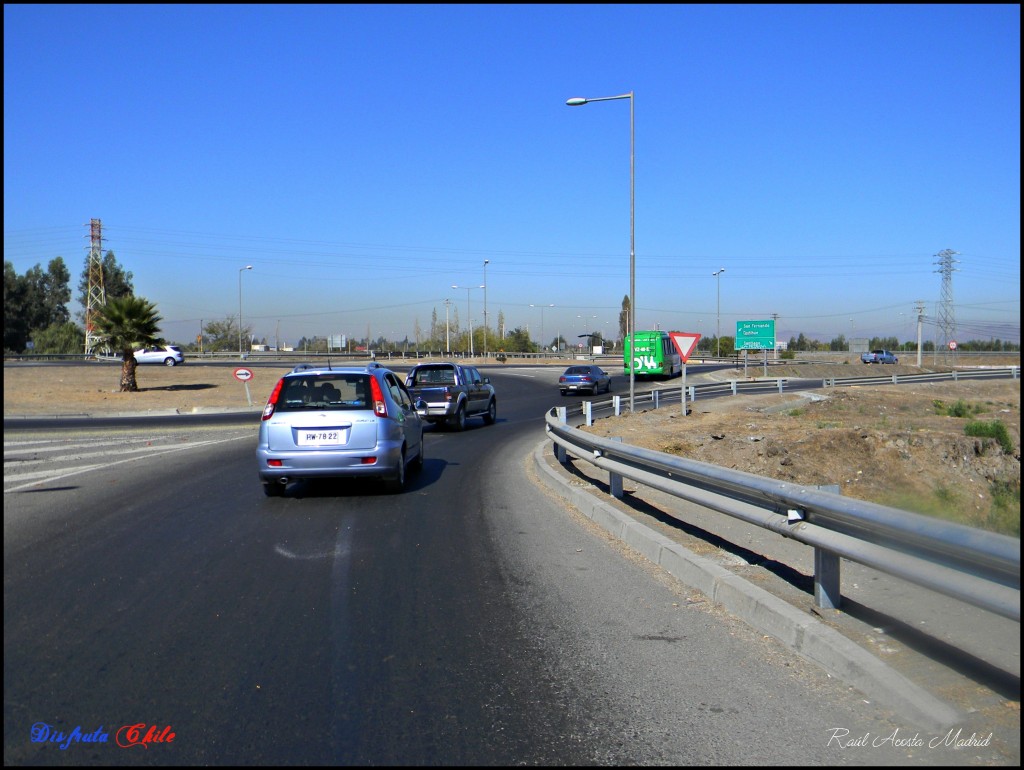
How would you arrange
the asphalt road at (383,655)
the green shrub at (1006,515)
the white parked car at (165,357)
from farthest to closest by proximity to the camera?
the white parked car at (165,357) < the green shrub at (1006,515) < the asphalt road at (383,655)

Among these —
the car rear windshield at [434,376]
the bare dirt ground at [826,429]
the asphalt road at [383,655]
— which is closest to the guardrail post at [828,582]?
the asphalt road at [383,655]

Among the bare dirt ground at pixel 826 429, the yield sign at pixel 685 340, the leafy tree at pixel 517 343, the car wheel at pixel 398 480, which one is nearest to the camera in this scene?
the car wheel at pixel 398 480

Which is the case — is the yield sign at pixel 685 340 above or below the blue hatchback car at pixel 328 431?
above

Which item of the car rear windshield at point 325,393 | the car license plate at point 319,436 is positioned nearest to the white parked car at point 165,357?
the car rear windshield at point 325,393

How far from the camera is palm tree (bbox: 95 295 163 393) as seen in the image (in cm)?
3500

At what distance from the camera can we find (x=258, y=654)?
15.6 ft

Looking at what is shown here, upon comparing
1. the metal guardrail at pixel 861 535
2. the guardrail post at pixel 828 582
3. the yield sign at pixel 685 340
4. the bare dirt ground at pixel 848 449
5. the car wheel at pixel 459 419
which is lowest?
the bare dirt ground at pixel 848 449

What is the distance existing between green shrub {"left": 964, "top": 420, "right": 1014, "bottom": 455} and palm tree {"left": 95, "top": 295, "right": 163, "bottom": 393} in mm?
31917

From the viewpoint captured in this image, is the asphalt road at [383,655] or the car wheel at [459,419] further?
the car wheel at [459,419]

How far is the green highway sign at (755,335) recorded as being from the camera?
50938 mm

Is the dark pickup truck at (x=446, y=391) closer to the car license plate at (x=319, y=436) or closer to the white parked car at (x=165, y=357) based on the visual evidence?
→ the car license plate at (x=319, y=436)
